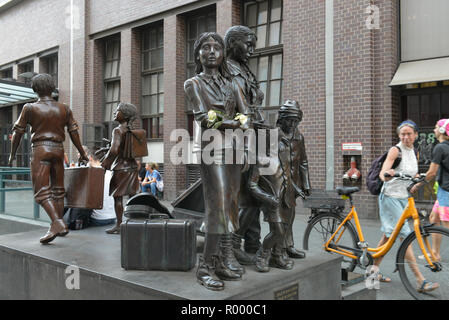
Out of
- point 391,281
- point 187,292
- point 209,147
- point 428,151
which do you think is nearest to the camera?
point 187,292

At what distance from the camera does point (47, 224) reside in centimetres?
850

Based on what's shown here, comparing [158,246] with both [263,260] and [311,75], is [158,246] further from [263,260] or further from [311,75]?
[311,75]

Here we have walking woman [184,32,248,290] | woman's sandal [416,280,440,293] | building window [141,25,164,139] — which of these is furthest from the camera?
building window [141,25,164,139]

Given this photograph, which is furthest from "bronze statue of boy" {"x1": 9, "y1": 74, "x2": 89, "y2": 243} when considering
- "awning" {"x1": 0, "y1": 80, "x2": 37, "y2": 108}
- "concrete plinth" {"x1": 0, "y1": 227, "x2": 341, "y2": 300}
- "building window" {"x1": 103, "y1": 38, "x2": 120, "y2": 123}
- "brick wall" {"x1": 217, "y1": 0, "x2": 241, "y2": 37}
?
"awning" {"x1": 0, "y1": 80, "x2": 37, "y2": 108}

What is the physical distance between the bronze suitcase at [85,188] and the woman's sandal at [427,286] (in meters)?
4.08

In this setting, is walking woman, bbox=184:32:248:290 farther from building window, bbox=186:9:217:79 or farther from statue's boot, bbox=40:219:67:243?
building window, bbox=186:9:217:79

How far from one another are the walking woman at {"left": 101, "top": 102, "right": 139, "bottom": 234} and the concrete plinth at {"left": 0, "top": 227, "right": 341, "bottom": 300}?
82 centimetres

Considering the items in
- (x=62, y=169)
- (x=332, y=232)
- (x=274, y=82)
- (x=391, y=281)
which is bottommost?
(x=391, y=281)

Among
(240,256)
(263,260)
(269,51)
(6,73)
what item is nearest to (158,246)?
(240,256)

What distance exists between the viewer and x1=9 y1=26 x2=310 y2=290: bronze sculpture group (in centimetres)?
350

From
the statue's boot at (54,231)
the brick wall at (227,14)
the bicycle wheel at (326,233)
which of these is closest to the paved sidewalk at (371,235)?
the bicycle wheel at (326,233)
